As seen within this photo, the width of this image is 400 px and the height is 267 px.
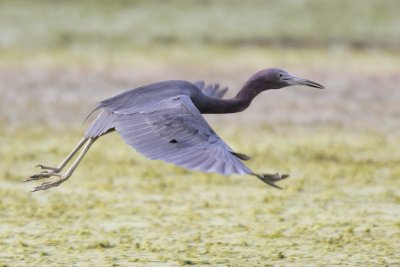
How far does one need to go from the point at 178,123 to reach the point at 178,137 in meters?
0.24

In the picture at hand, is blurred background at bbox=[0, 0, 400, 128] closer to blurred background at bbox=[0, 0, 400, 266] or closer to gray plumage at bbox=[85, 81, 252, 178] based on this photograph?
blurred background at bbox=[0, 0, 400, 266]

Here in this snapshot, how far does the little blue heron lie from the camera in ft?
20.3

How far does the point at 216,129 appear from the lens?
599 inches

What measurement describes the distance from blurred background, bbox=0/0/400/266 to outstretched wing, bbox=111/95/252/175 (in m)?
1.02

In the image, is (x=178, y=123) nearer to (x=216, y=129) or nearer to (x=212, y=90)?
(x=212, y=90)

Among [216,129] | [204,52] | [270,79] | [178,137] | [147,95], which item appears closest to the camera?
[178,137]

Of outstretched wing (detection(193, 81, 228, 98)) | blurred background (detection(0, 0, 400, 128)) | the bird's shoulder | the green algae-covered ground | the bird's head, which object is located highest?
blurred background (detection(0, 0, 400, 128))

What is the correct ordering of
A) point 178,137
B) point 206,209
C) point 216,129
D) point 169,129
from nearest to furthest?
point 178,137
point 169,129
point 206,209
point 216,129

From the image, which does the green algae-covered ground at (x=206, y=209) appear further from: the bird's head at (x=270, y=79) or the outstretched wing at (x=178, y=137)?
the bird's head at (x=270, y=79)

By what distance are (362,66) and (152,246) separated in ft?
41.7

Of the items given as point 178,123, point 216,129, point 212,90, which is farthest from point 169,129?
point 216,129

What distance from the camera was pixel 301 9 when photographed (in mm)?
26297

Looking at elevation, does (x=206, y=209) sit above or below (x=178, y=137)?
below

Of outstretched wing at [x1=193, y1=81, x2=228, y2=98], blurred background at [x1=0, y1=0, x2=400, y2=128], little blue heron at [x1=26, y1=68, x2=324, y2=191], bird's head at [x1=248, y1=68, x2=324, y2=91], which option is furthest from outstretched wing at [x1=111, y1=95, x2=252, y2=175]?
blurred background at [x1=0, y1=0, x2=400, y2=128]
